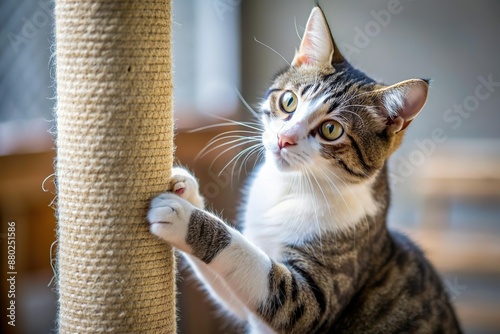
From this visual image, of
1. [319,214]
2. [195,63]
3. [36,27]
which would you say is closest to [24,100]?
[36,27]

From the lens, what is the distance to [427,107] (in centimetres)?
376

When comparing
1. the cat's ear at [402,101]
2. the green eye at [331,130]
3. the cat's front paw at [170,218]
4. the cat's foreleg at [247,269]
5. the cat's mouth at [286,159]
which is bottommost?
the cat's foreleg at [247,269]

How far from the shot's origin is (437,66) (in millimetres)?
3758

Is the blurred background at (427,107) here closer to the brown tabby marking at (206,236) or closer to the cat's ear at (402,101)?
the cat's ear at (402,101)

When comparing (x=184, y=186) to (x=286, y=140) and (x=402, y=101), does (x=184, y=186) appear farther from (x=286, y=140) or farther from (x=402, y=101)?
(x=402, y=101)

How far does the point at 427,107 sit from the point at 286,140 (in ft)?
8.01

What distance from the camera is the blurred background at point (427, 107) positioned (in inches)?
135

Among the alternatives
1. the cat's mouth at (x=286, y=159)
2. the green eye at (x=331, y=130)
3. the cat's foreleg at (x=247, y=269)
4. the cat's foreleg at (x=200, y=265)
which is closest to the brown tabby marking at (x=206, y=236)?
the cat's foreleg at (x=247, y=269)

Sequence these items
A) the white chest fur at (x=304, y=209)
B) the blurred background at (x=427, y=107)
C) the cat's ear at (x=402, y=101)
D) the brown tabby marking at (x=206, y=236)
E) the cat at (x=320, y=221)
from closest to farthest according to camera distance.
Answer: the brown tabby marking at (x=206, y=236)
the cat at (x=320, y=221)
the cat's ear at (x=402, y=101)
the white chest fur at (x=304, y=209)
the blurred background at (x=427, y=107)

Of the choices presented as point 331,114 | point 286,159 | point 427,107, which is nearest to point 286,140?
point 286,159

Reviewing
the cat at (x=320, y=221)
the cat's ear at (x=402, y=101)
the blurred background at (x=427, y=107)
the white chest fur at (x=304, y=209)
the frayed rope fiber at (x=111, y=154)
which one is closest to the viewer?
the frayed rope fiber at (x=111, y=154)

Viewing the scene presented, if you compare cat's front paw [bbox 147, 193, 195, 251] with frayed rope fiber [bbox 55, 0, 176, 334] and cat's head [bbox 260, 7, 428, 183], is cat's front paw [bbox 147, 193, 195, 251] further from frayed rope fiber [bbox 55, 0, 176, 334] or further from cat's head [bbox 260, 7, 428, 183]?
cat's head [bbox 260, 7, 428, 183]

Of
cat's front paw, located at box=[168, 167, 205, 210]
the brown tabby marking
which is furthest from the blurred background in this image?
the brown tabby marking

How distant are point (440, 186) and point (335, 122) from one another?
2.10 m
